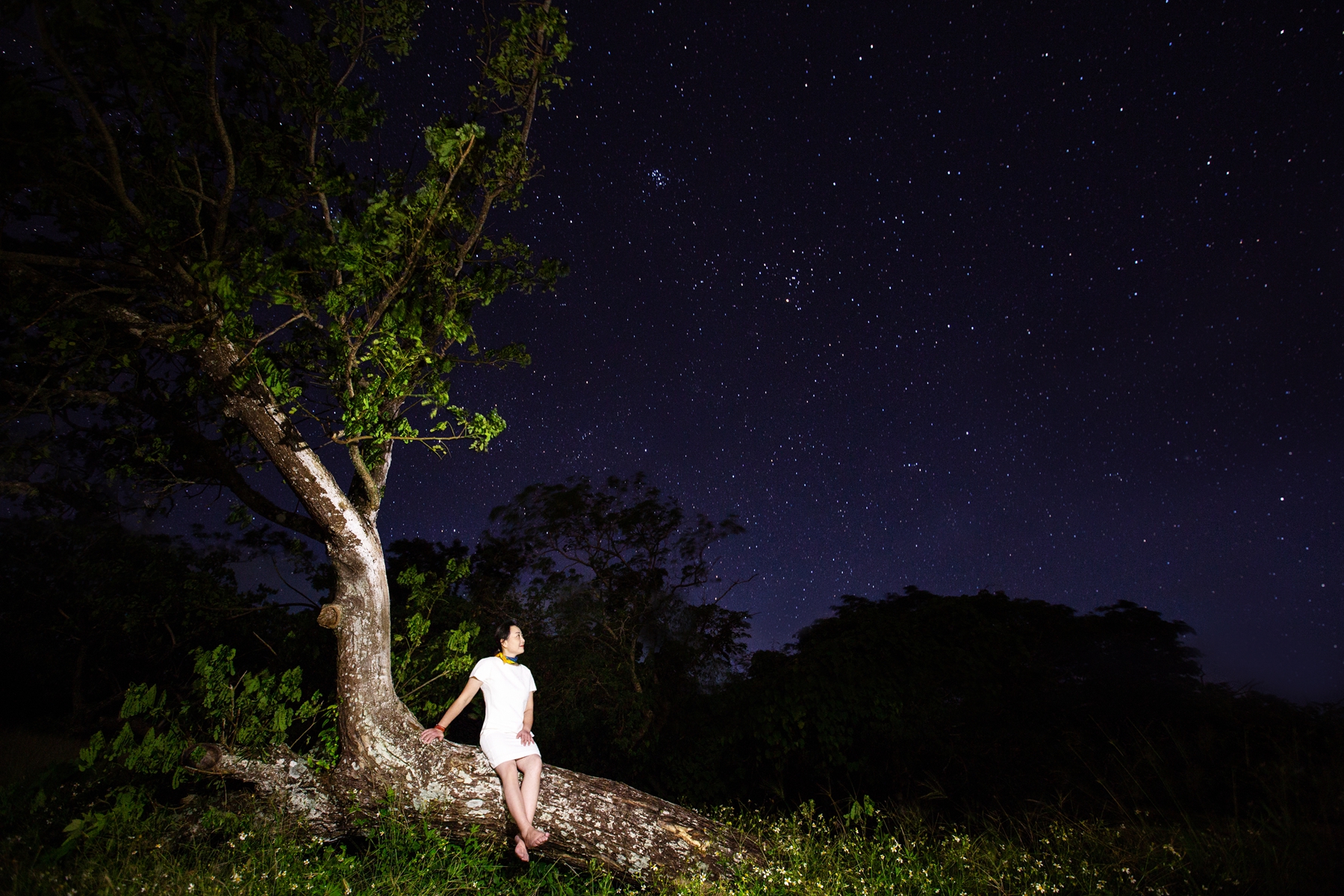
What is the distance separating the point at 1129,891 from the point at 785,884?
2.03 metres

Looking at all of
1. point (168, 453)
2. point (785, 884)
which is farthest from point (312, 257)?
point (785, 884)

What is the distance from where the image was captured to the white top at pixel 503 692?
419cm

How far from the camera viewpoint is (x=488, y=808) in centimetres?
417

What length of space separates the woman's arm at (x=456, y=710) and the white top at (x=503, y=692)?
0.05 m

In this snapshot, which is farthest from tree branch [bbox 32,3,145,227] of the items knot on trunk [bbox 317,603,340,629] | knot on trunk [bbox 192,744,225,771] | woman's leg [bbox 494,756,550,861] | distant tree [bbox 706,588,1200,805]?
distant tree [bbox 706,588,1200,805]

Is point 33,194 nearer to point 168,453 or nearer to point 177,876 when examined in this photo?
point 168,453

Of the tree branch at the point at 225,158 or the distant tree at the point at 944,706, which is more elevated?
the tree branch at the point at 225,158

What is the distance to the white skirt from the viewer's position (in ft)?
13.4

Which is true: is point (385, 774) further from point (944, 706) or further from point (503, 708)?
point (944, 706)

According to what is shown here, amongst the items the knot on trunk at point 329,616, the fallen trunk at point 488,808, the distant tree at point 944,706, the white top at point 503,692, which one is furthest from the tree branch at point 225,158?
the distant tree at point 944,706

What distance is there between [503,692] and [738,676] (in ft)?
21.3

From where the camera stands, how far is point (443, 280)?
14.5 feet

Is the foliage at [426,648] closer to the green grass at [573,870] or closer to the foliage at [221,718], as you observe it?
the foliage at [221,718]

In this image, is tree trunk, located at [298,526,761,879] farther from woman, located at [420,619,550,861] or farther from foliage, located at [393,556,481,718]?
foliage, located at [393,556,481,718]
